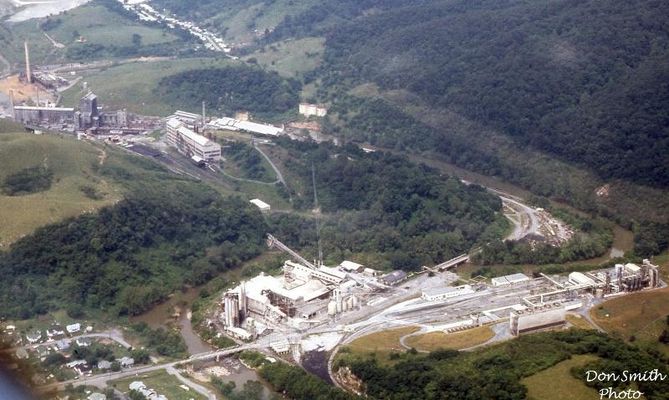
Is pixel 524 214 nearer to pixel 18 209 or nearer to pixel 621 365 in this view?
pixel 621 365

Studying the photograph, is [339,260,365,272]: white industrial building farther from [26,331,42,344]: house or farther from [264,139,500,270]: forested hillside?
[26,331,42,344]: house

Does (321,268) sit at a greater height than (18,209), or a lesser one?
lesser

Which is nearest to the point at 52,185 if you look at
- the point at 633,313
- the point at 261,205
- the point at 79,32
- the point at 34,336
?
the point at 261,205

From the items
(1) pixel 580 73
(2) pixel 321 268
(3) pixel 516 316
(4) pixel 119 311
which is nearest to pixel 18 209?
(4) pixel 119 311

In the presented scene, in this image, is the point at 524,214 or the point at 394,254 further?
the point at 524,214

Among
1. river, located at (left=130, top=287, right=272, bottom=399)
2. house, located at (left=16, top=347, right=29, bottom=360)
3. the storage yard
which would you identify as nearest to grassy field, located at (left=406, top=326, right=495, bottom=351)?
the storage yard

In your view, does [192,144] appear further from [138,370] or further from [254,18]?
[254,18]
